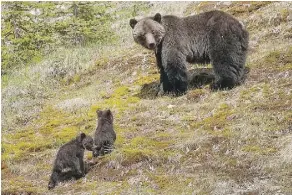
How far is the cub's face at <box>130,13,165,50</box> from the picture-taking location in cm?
1300

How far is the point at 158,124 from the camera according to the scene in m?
11.5

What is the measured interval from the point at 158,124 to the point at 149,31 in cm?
289

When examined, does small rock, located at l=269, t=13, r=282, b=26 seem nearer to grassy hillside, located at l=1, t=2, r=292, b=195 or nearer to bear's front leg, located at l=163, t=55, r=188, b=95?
grassy hillside, located at l=1, t=2, r=292, b=195

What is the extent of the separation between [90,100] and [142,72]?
258 centimetres

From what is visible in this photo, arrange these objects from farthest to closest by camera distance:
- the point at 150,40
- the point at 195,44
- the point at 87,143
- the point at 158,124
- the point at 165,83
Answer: the point at 165,83, the point at 195,44, the point at 150,40, the point at 158,124, the point at 87,143

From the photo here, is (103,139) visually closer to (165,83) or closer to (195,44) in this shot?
(165,83)

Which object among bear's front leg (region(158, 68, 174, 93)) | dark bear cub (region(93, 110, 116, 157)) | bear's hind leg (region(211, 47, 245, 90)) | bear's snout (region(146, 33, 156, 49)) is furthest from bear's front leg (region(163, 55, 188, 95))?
dark bear cub (region(93, 110, 116, 157))

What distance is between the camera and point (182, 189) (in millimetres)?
7797

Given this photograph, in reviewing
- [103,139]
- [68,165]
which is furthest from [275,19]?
[68,165]

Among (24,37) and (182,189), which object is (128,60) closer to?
(24,37)

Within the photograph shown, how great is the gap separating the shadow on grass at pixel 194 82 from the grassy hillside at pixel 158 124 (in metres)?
0.12

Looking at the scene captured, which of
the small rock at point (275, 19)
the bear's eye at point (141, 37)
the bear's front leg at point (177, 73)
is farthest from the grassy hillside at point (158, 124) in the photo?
the bear's eye at point (141, 37)

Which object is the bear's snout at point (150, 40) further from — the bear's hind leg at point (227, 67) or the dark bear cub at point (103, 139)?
the dark bear cub at point (103, 139)

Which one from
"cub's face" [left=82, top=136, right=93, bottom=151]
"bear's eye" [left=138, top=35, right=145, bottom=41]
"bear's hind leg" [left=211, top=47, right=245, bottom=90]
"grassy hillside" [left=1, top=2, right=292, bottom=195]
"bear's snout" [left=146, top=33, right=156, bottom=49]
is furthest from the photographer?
"bear's eye" [left=138, top=35, right=145, bottom=41]
